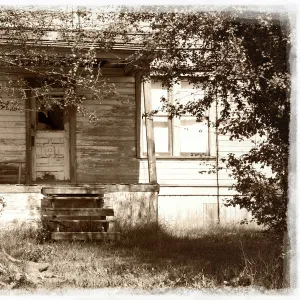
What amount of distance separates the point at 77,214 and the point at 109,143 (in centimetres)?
355

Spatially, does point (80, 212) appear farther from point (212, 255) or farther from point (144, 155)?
point (144, 155)

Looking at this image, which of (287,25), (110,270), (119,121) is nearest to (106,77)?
(119,121)

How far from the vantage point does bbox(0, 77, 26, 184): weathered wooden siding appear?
13984 mm

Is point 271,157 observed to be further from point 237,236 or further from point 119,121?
point 119,121

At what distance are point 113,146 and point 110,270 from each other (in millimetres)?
6358

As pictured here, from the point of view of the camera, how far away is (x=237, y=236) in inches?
466

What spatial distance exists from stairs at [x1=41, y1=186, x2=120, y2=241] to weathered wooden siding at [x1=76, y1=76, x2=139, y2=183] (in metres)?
2.29

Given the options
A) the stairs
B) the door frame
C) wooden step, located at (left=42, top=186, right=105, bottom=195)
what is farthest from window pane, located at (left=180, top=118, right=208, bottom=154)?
wooden step, located at (left=42, top=186, right=105, bottom=195)

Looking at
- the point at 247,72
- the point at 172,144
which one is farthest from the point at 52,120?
the point at 247,72

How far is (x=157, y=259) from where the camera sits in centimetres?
936

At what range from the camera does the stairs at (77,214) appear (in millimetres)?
10969

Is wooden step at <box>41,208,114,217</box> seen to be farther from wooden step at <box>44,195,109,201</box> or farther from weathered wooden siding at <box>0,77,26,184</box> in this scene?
weathered wooden siding at <box>0,77,26,184</box>

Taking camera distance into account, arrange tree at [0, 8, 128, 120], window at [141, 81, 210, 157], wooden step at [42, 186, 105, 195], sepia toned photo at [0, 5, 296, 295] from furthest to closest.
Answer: window at [141, 81, 210, 157]
wooden step at [42, 186, 105, 195]
tree at [0, 8, 128, 120]
sepia toned photo at [0, 5, 296, 295]

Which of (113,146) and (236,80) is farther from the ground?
(236,80)
